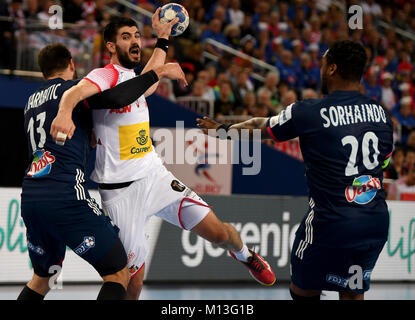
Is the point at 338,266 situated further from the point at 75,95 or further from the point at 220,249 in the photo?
the point at 220,249

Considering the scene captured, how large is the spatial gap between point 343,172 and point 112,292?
71.6 inches

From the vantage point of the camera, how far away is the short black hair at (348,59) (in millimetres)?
4652

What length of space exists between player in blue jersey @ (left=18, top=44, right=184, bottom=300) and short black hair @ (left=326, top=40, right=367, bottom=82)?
4.56 ft

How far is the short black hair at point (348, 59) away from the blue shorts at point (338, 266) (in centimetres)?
118

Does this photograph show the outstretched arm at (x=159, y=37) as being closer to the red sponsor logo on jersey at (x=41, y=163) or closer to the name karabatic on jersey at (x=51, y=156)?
the name karabatic on jersey at (x=51, y=156)

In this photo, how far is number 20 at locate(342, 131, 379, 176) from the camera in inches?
181

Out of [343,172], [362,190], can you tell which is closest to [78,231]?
[343,172]

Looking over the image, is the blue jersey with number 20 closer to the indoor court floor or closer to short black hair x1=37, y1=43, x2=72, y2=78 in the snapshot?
short black hair x1=37, y1=43, x2=72, y2=78

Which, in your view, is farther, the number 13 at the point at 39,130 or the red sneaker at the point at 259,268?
the red sneaker at the point at 259,268

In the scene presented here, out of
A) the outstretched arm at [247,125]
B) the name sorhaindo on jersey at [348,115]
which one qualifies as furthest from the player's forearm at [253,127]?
the name sorhaindo on jersey at [348,115]

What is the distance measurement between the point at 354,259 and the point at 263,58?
11.6 meters

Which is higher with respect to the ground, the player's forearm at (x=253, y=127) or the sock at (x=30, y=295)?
the player's forearm at (x=253, y=127)

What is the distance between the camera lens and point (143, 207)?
17.9 feet
